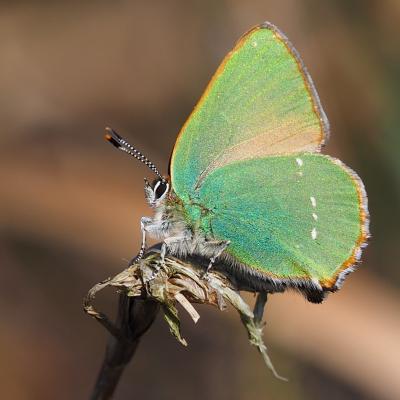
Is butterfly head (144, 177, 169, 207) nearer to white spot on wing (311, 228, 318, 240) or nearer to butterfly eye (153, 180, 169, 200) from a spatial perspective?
butterfly eye (153, 180, 169, 200)

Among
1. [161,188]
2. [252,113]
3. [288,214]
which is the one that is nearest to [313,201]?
[288,214]

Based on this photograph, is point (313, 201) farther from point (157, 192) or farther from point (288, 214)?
point (157, 192)

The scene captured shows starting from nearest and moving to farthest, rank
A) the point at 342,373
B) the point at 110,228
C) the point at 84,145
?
the point at 342,373 → the point at 110,228 → the point at 84,145

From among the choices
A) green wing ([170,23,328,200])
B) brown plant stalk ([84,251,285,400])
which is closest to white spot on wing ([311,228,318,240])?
green wing ([170,23,328,200])

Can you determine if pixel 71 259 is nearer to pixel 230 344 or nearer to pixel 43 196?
pixel 43 196

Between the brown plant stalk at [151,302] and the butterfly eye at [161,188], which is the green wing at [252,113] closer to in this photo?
the butterfly eye at [161,188]

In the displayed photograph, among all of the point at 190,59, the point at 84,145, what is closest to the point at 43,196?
the point at 84,145
